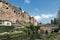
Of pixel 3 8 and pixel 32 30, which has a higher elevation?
pixel 3 8

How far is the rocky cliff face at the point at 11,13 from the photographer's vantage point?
53572 millimetres

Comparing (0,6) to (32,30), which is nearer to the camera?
(32,30)

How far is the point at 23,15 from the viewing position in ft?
211

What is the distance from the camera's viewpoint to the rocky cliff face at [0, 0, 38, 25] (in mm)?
53572

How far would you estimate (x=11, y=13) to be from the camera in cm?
5803

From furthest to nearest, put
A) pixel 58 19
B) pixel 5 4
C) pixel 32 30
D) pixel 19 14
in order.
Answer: pixel 19 14 → pixel 5 4 → pixel 58 19 → pixel 32 30

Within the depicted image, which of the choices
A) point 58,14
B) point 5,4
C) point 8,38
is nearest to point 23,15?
point 5,4

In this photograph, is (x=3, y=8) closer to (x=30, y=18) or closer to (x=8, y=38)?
(x=30, y=18)

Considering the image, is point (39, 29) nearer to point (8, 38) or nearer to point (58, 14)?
point (58, 14)

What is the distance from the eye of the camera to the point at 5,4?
2267 inches

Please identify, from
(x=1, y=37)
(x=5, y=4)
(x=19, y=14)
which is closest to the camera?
(x=1, y=37)

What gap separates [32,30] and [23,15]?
2295 centimetres

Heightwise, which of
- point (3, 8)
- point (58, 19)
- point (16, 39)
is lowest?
point (16, 39)

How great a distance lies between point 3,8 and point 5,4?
3085 millimetres
